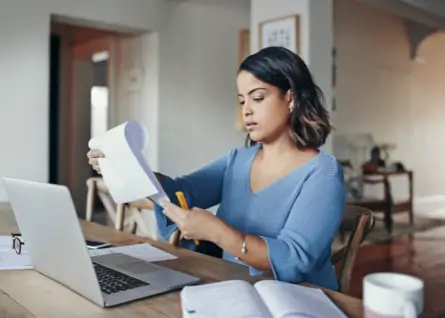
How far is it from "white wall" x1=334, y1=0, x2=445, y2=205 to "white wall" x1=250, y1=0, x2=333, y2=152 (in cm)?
249

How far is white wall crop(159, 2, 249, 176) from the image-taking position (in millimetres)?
3908

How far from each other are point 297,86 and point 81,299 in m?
0.68

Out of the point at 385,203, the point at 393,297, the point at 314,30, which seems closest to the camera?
the point at 393,297

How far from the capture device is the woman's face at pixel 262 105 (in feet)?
3.84

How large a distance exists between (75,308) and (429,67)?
7.32 m

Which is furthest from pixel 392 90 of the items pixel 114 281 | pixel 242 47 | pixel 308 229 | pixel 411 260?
pixel 114 281

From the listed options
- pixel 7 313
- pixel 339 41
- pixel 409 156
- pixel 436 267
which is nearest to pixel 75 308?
pixel 7 313

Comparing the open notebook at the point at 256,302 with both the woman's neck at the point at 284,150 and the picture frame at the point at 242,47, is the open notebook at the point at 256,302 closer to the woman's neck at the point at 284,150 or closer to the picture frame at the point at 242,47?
the woman's neck at the point at 284,150

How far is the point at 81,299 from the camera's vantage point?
894 mm

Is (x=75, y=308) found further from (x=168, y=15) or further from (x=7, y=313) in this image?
(x=168, y=15)

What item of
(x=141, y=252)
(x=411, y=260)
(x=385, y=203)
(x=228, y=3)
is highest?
(x=228, y=3)

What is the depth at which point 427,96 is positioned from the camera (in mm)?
7223

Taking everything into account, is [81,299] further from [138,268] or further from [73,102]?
[73,102]

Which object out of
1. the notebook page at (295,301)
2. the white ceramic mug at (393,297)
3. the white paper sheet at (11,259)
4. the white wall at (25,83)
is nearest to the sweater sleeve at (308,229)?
the notebook page at (295,301)
